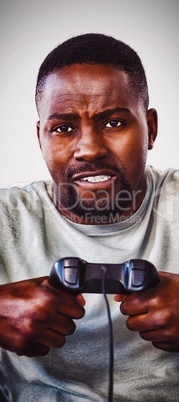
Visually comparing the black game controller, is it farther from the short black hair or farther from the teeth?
the short black hair

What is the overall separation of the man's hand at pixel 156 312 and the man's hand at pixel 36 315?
0.25ft

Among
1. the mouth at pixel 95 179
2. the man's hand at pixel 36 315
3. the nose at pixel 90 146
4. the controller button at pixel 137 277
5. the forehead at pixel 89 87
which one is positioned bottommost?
the man's hand at pixel 36 315

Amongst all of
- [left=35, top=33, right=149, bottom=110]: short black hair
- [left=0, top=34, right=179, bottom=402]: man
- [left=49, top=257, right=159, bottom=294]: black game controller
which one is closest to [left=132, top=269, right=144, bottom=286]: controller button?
[left=49, top=257, right=159, bottom=294]: black game controller

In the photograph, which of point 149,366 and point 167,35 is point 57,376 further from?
point 167,35

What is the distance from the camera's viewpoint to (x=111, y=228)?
1034 millimetres

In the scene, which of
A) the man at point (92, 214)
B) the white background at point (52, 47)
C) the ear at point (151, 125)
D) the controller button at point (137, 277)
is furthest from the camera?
the white background at point (52, 47)

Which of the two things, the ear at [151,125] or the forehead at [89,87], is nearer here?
the forehead at [89,87]

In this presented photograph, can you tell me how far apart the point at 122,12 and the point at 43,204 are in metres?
0.57

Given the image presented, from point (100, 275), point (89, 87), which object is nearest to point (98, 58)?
point (89, 87)

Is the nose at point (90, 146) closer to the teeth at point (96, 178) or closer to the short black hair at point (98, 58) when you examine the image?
the teeth at point (96, 178)

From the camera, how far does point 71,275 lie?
67cm

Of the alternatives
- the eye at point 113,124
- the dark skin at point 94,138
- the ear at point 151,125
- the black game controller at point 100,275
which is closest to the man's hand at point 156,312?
the black game controller at point 100,275

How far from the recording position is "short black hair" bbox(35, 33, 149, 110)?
3.32 feet

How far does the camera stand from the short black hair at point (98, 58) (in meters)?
1.01
